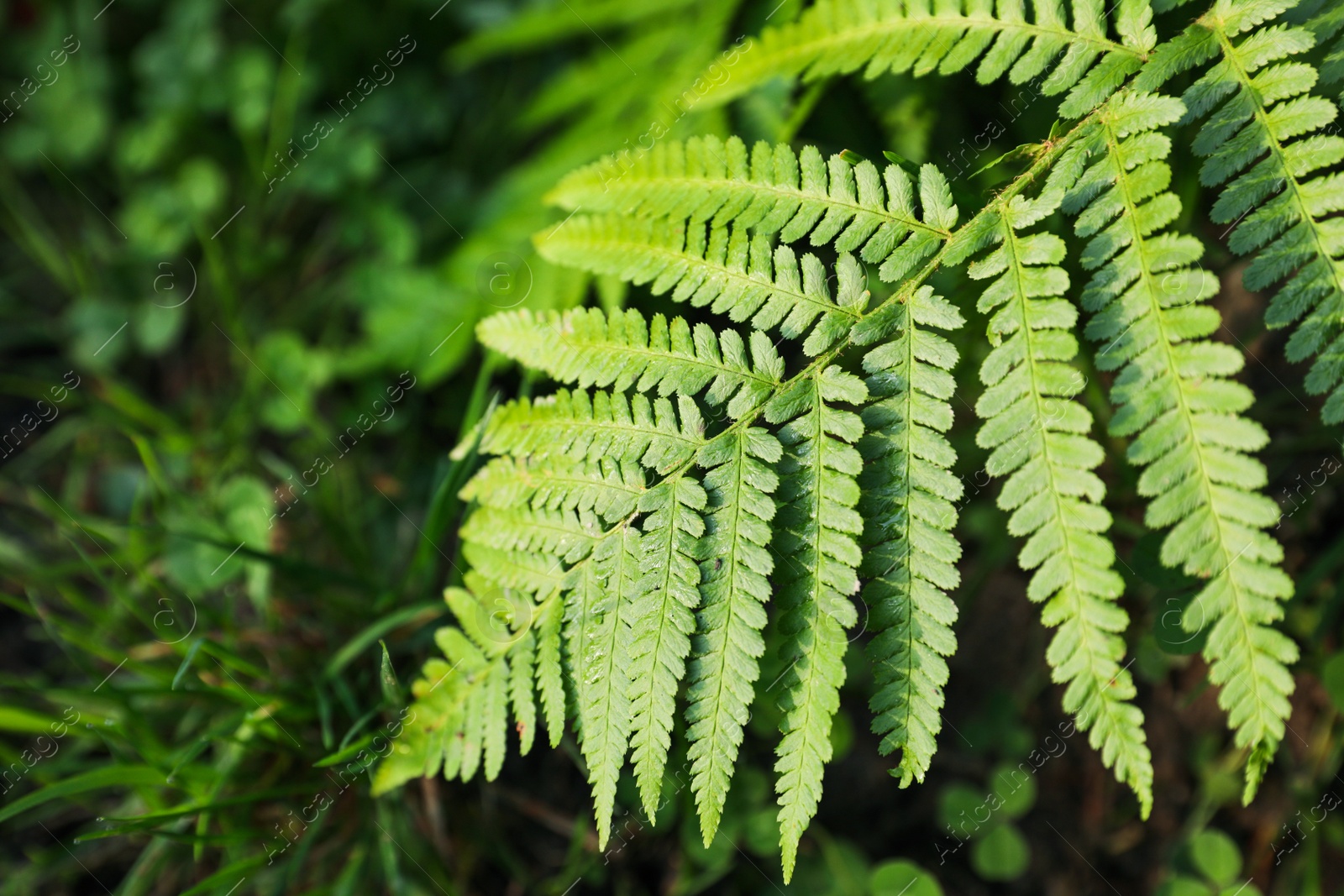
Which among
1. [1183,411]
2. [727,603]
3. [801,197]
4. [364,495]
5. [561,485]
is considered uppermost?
[801,197]

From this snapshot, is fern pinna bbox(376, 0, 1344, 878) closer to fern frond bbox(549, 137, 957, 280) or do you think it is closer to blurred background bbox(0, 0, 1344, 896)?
fern frond bbox(549, 137, 957, 280)

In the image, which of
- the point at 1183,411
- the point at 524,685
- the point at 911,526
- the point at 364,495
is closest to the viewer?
the point at 1183,411

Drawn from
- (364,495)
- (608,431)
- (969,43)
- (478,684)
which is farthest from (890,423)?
(364,495)

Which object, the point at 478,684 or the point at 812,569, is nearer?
the point at 812,569

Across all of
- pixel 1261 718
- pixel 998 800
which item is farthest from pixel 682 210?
pixel 998 800

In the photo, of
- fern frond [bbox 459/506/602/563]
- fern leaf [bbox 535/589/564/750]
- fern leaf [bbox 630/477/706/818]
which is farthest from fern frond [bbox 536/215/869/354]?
fern leaf [bbox 535/589/564/750]

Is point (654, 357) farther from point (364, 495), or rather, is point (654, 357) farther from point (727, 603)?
point (364, 495)
